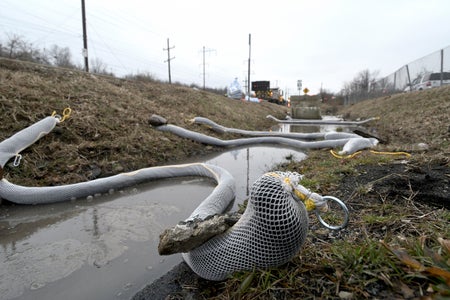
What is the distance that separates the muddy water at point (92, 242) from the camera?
151 centimetres

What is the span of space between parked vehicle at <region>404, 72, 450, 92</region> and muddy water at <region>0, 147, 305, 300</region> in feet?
42.0

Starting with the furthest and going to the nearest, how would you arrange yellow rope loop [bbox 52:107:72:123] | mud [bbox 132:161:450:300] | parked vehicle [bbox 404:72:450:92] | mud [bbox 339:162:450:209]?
parked vehicle [bbox 404:72:450:92] < yellow rope loop [bbox 52:107:72:123] < mud [bbox 339:162:450:209] < mud [bbox 132:161:450:300]

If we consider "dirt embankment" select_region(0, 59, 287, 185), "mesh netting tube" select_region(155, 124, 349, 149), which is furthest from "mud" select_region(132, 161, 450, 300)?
"mesh netting tube" select_region(155, 124, 349, 149)

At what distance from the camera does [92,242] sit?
1.97m

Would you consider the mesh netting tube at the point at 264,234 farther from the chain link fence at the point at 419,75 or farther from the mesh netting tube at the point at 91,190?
the chain link fence at the point at 419,75

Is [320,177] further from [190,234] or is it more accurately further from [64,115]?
[64,115]

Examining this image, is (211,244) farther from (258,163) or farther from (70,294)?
(258,163)

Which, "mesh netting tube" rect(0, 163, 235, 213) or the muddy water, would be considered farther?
"mesh netting tube" rect(0, 163, 235, 213)

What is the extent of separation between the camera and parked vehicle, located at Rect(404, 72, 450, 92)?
1087 cm

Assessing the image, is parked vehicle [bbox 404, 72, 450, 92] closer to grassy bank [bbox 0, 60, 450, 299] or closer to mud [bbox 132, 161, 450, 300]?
grassy bank [bbox 0, 60, 450, 299]

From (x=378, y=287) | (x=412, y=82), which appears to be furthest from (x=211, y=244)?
(x=412, y=82)

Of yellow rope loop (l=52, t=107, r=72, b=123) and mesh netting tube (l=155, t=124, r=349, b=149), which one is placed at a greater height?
yellow rope loop (l=52, t=107, r=72, b=123)

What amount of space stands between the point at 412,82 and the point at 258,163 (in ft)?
49.9

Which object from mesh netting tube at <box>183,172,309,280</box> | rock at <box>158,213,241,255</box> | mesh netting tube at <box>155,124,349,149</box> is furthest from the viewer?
A: mesh netting tube at <box>155,124,349,149</box>
